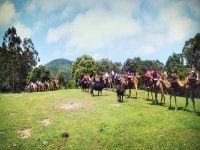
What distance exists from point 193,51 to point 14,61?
62204mm

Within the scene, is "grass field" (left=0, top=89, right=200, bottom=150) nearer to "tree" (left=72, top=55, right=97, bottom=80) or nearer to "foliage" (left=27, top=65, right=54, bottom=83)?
"tree" (left=72, top=55, right=97, bottom=80)

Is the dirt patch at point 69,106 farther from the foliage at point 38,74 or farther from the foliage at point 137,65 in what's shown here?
the foliage at point 137,65

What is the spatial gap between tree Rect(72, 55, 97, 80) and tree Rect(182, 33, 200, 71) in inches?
1280

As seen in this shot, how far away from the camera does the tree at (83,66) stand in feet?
282

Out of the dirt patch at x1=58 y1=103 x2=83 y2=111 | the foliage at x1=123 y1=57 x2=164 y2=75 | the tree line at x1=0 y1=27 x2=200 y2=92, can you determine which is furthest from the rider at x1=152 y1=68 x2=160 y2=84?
the foliage at x1=123 y1=57 x2=164 y2=75

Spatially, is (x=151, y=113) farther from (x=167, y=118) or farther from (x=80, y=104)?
(x=80, y=104)

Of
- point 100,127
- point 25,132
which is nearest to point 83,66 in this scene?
point 25,132

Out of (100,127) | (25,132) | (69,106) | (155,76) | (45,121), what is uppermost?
(155,76)

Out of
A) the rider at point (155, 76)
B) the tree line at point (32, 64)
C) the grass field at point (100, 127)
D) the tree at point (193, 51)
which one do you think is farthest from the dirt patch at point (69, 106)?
the tree at point (193, 51)

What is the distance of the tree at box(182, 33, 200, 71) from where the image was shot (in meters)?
80.9

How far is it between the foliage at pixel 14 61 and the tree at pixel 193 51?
58167 mm

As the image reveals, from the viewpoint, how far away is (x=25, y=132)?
2102 centimetres

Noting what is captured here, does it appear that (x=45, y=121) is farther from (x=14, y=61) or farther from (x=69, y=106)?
(x=14, y=61)

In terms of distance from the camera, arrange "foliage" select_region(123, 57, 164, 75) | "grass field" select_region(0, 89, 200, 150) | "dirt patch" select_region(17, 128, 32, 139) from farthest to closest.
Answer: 1. "foliage" select_region(123, 57, 164, 75)
2. "dirt patch" select_region(17, 128, 32, 139)
3. "grass field" select_region(0, 89, 200, 150)
